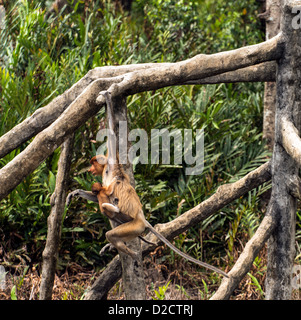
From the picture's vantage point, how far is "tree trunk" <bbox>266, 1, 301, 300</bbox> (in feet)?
9.66

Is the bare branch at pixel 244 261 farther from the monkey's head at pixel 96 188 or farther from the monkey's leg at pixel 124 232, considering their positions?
the monkey's head at pixel 96 188

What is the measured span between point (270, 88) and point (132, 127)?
149 centimetres

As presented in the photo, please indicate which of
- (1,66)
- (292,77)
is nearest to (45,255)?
(292,77)

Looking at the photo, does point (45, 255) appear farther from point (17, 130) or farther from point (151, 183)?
point (151, 183)

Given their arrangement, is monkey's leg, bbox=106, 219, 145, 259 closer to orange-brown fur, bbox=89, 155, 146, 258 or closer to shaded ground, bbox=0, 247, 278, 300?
orange-brown fur, bbox=89, 155, 146, 258

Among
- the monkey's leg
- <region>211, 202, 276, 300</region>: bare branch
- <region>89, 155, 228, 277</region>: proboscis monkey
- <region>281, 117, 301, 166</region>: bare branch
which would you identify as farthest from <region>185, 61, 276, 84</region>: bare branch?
the monkey's leg

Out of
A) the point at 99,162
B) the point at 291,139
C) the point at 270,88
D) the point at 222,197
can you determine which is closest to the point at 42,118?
the point at 99,162

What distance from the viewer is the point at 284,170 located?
10.1 feet

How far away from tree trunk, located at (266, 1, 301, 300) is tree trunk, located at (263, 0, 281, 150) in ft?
6.73

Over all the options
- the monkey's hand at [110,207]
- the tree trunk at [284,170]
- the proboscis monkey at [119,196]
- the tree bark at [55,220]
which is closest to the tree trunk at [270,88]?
the tree trunk at [284,170]

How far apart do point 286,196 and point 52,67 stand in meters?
3.15

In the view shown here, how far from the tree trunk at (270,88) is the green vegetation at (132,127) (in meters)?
0.20

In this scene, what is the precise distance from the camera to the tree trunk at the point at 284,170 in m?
2.95

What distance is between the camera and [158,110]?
4980 millimetres
